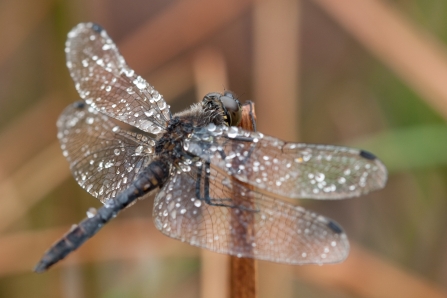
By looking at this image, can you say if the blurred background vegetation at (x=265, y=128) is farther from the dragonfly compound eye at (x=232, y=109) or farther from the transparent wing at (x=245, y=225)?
the transparent wing at (x=245, y=225)

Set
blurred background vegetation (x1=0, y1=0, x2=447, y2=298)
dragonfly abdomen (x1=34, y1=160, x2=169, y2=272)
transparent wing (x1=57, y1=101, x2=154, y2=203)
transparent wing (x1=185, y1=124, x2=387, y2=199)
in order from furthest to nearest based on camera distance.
A: blurred background vegetation (x1=0, y1=0, x2=447, y2=298) → transparent wing (x1=57, y1=101, x2=154, y2=203) → dragonfly abdomen (x1=34, y1=160, x2=169, y2=272) → transparent wing (x1=185, y1=124, x2=387, y2=199)

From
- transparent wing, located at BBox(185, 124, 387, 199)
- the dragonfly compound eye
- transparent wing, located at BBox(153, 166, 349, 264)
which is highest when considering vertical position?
the dragonfly compound eye

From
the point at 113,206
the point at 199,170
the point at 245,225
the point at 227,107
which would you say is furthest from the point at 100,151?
the point at 245,225

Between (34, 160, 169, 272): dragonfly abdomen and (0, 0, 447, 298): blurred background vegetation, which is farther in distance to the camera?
(0, 0, 447, 298): blurred background vegetation

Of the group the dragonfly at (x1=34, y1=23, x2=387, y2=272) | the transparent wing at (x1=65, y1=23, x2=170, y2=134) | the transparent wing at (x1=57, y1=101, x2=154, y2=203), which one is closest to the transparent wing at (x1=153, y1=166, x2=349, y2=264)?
the dragonfly at (x1=34, y1=23, x2=387, y2=272)

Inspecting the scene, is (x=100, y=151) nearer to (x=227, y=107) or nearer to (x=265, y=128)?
(x=227, y=107)

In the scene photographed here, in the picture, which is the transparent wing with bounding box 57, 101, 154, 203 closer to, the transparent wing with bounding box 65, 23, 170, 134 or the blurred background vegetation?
the transparent wing with bounding box 65, 23, 170, 134

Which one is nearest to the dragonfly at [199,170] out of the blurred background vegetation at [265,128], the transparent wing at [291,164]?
the transparent wing at [291,164]

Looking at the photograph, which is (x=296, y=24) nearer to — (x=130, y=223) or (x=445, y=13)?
(x=445, y=13)
